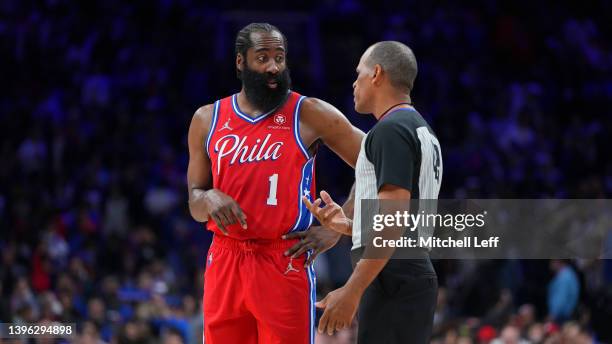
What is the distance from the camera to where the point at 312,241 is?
5512 millimetres

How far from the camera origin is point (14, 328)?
355 inches

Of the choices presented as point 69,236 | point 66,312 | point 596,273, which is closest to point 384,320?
point 66,312

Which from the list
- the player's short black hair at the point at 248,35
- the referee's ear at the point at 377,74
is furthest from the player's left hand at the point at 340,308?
the player's short black hair at the point at 248,35

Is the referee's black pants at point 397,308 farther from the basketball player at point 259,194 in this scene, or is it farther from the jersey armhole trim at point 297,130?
the jersey armhole trim at point 297,130

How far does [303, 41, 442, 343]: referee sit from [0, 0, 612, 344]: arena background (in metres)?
4.43

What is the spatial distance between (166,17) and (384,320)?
14.1 m

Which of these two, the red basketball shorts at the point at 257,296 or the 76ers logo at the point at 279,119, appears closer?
the red basketball shorts at the point at 257,296

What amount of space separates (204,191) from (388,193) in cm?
140

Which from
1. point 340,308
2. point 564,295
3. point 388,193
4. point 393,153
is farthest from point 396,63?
point 564,295

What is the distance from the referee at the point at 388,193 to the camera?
15.0ft

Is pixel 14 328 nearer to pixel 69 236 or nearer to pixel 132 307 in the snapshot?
pixel 132 307

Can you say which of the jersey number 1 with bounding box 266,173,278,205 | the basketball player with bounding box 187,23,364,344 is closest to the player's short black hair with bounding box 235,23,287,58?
the basketball player with bounding box 187,23,364,344

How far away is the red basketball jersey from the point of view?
17.8ft

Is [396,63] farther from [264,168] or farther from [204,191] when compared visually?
[204,191]
